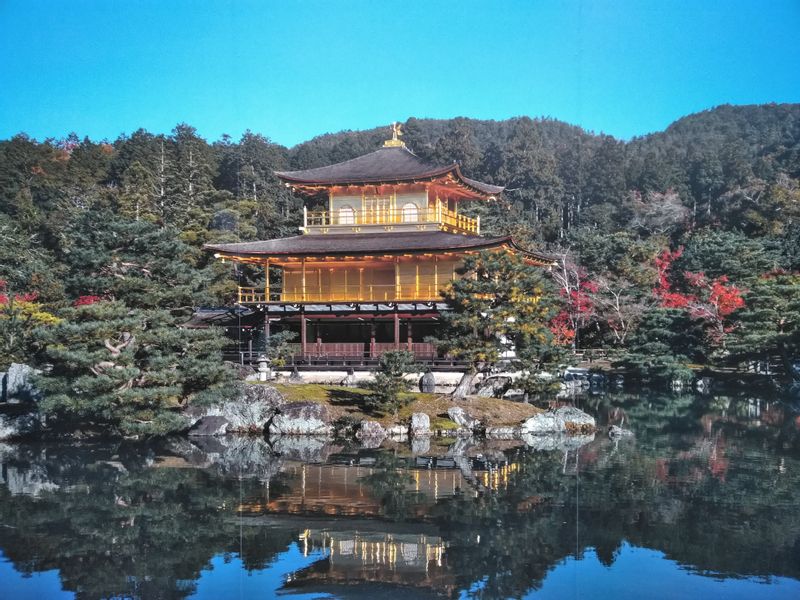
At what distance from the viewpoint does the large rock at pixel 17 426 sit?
22547mm

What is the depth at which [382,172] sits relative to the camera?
3394 cm

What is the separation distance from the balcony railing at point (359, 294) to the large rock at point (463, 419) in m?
6.43

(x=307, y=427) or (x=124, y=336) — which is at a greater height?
(x=124, y=336)

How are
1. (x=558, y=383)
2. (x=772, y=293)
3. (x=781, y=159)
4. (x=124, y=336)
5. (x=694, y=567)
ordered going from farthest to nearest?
(x=781, y=159) < (x=772, y=293) < (x=558, y=383) < (x=124, y=336) < (x=694, y=567)

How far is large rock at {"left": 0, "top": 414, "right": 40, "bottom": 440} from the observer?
22547 mm

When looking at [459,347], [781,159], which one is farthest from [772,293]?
[781,159]

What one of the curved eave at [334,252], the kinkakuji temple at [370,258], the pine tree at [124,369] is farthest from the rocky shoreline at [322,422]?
the curved eave at [334,252]

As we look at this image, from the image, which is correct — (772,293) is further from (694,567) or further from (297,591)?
(297,591)

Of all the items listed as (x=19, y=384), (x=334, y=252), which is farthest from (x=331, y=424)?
(x=19, y=384)

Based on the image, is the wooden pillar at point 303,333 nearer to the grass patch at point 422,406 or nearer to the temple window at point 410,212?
the grass patch at point 422,406

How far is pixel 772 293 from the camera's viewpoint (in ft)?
110

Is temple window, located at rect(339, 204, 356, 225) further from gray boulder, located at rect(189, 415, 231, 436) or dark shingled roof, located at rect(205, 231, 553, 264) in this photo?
gray boulder, located at rect(189, 415, 231, 436)

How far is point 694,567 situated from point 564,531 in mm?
2297

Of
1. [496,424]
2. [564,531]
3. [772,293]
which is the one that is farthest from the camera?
[772,293]
